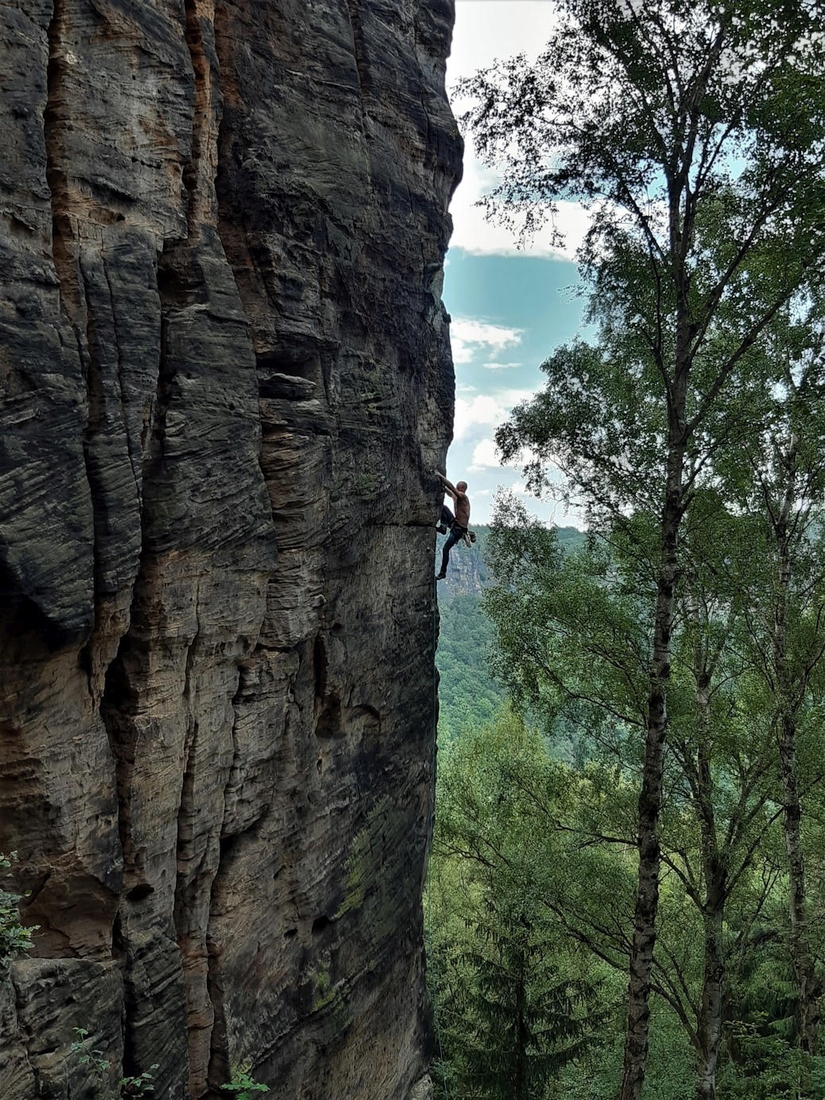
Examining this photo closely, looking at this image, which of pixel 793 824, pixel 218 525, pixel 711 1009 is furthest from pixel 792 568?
pixel 218 525

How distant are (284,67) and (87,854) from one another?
27.3 feet

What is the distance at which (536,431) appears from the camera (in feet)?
43.4

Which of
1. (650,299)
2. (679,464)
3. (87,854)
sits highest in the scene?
(650,299)

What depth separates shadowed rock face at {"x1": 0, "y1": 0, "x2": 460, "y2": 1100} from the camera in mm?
6289

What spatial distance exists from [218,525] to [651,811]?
6.91 m

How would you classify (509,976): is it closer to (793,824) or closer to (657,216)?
(793,824)

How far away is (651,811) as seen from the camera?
10625 millimetres

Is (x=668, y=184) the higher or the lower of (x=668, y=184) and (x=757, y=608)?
the higher

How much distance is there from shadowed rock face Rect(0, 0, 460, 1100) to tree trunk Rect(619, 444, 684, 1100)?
342cm

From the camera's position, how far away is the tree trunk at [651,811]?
10500 mm

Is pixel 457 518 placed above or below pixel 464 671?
above

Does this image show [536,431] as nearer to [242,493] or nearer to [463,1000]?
[242,493]

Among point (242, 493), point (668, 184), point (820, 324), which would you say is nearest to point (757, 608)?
point (820, 324)

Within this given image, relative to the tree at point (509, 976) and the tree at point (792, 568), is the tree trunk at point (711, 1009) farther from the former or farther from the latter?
the tree at point (509, 976)
